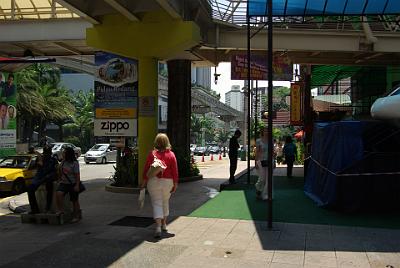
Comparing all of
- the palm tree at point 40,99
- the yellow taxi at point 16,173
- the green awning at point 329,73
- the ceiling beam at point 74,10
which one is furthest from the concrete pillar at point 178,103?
the palm tree at point 40,99

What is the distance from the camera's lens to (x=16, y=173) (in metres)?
17.1

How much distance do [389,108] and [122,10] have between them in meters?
7.19

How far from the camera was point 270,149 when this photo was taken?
942 cm

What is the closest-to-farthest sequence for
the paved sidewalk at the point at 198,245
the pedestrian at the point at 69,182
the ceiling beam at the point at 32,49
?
the paved sidewalk at the point at 198,245 → the pedestrian at the point at 69,182 → the ceiling beam at the point at 32,49

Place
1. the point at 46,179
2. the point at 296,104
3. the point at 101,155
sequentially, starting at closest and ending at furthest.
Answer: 1. the point at 46,179
2. the point at 296,104
3. the point at 101,155

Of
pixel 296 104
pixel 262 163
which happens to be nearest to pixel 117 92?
pixel 262 163

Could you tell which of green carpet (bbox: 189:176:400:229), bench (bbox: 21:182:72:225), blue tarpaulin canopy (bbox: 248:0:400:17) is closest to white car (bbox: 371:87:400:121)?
green carpet (bbox: 189:176:400:229)

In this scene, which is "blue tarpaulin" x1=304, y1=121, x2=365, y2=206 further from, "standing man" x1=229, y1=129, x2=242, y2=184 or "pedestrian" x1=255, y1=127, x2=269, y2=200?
"standing man" x1=229, y1=129, x2=242, y2=184

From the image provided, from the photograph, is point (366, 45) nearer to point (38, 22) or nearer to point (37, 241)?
point (38, 22)

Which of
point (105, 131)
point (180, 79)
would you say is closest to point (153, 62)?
point (105, 131)

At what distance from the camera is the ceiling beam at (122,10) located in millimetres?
13180

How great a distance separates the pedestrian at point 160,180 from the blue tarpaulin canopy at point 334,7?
7894 mm

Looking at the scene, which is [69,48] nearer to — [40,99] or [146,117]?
[146,117]

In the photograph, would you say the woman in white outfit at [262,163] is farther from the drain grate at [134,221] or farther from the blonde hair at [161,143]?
the blonde hair at [161,143]
